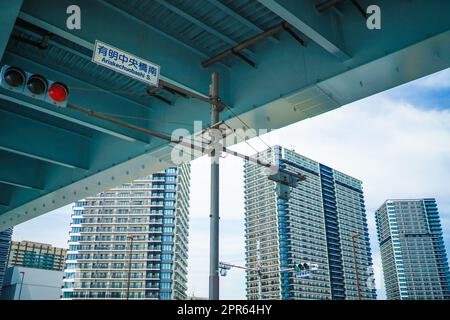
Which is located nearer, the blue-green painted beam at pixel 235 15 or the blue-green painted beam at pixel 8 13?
the blue-green painted beam at pixel 8 13

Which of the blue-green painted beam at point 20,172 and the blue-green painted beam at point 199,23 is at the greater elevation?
the blue-green painted beam at point 199,23

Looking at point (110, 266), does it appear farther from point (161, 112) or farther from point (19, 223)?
point (161, 112)

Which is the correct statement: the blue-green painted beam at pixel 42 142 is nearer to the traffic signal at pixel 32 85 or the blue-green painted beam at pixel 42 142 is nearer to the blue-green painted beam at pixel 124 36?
the blue-green painted beam at pixel 124 36

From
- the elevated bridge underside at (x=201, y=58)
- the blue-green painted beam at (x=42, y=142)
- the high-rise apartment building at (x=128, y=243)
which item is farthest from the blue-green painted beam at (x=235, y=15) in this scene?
the high-rise apartment building at (x=128, y=243)

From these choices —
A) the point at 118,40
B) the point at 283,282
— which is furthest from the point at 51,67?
the point at 283,282

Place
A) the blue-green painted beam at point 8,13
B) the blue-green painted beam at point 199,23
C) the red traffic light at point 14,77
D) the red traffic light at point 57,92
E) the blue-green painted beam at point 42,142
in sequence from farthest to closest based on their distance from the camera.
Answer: the blue-green painted beam at point 42,142 → the blue-green painted beam at point 199,23 → the red traffic light at point 57,92 → the red traffic light at point 14,77 → the blue-green painted beam at point 8,13

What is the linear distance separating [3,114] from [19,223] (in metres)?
7.87

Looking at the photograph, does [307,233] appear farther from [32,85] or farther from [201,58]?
[32,85]

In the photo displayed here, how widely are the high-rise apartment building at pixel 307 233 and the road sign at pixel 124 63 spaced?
431 ft

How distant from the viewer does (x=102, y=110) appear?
9.40 metres

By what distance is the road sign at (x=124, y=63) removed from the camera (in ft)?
20.3

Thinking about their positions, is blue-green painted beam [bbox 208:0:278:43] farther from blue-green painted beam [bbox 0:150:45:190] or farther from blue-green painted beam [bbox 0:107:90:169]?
blue-green painted beam [bbox 0:150:45:190]

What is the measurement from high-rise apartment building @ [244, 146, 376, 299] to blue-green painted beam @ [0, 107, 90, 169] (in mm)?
126710

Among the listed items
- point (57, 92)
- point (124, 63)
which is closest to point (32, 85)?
point (57, 92)
